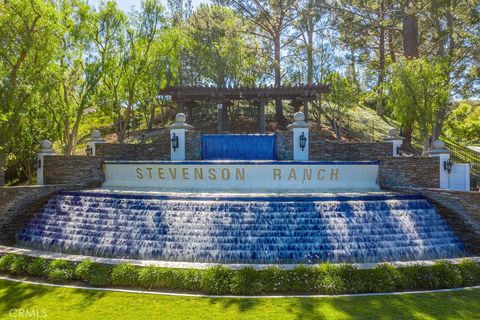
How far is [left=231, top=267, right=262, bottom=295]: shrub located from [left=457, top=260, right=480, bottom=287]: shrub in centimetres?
403

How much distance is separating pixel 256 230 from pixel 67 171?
8527 mm

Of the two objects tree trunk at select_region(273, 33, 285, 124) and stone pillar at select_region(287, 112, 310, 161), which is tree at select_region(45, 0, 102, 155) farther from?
tree trunk at select_region(273, 33, 285, 124)

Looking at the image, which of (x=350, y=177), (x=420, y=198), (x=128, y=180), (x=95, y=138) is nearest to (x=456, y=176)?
(x=420, y=198)

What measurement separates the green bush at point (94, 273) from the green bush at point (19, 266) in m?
1.39

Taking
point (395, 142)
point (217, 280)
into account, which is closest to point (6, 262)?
point (217, 280)

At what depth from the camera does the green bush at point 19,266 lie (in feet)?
24.5

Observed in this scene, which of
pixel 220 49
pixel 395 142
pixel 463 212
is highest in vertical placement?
pixel 220 49

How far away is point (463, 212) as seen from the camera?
955 cm

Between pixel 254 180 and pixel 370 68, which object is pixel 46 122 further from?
pixel 370 68

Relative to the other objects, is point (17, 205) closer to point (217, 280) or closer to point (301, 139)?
point (217, 280)

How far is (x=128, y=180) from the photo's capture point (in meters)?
12.9

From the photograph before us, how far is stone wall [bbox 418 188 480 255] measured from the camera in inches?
366

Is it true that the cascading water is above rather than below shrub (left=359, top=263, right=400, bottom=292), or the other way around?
above

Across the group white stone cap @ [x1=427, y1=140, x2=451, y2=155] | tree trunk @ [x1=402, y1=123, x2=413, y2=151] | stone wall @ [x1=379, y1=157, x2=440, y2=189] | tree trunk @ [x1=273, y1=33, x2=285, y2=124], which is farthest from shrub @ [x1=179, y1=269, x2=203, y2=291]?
tree trunk @ [x1=273, y1=33, x2=285, y2=124]
